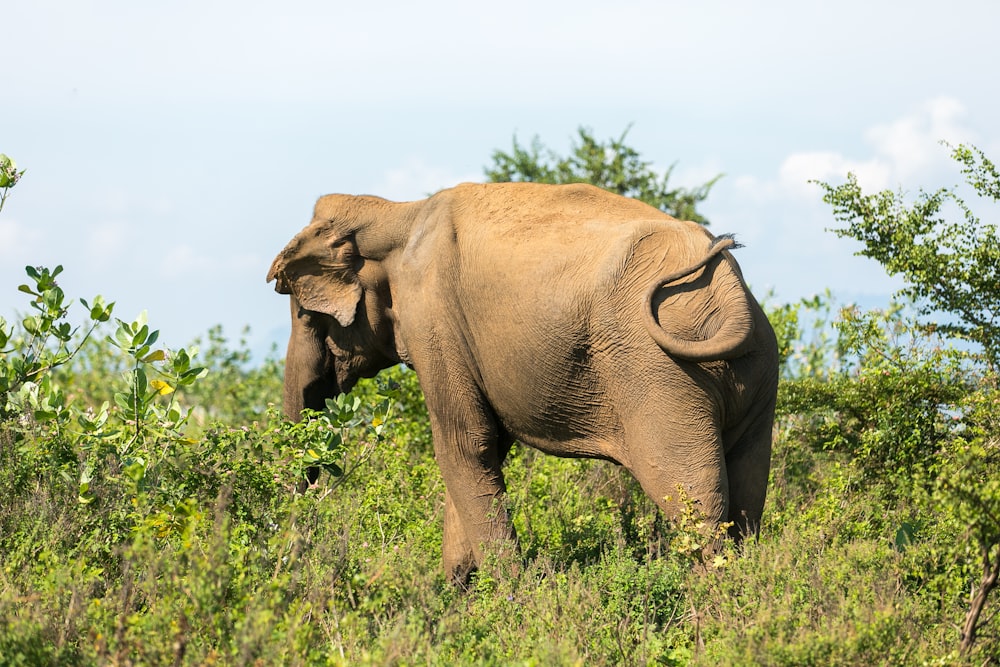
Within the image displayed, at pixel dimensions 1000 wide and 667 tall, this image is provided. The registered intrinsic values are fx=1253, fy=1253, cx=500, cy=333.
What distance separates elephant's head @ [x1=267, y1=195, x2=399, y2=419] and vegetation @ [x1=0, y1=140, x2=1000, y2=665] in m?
0.64

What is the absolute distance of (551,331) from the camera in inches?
249

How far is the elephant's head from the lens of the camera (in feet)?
25.7

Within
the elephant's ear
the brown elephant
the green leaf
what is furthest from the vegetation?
the elephant's ear

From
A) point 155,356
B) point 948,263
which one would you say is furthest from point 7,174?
point 948,263

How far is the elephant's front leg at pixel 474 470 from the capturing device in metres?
7.11

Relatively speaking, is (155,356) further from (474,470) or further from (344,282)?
(474,470)

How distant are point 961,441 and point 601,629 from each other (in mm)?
2349

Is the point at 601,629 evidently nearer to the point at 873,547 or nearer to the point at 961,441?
the point at 873,547

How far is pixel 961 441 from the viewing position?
6.51 m

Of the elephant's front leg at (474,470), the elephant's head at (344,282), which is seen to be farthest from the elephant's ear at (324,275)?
the elephant's front leg at (474,470)

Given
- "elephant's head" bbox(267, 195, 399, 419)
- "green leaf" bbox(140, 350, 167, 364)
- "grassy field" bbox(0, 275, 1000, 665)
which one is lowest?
"grassy field" bbox(0, 275, 1000, 665)

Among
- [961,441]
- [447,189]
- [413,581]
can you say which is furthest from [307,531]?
[961,441]

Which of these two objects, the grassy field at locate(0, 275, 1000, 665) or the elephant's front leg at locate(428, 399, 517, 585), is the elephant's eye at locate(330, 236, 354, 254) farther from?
the elephant's front leg at locate(428, 399, 517, 585)

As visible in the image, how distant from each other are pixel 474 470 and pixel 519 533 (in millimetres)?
1257
